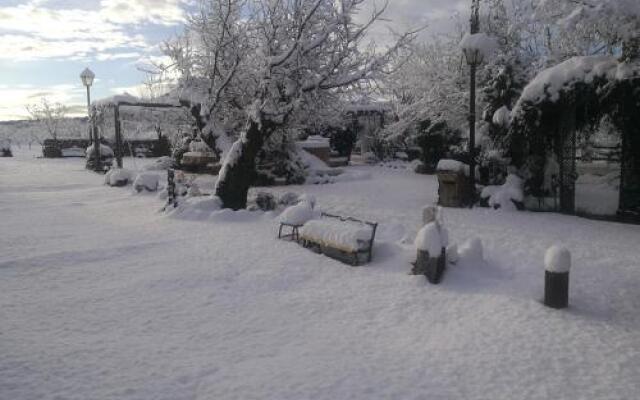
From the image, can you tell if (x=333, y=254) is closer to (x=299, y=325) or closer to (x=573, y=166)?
(x=299, y=325)

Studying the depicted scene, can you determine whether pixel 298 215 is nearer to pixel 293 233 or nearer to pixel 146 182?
pixel 293 233

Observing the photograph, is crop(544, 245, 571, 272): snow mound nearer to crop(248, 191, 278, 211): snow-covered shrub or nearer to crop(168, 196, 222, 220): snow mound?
Answer: crop(248, 191, 278, 211): snow-covered shrub

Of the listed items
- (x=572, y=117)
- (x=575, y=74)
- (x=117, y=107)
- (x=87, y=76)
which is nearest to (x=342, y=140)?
(x=117, y=107)

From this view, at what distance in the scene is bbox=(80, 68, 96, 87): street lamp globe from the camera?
2301 centimetres

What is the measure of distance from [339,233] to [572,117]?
6322 mm

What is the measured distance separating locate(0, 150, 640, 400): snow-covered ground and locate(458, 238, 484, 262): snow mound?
76 millimetres

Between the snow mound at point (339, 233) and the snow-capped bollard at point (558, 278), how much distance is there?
2555mm

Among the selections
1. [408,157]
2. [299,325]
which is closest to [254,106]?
[299,325]

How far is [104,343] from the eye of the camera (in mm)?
4469

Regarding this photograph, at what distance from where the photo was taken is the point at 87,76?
23141 mm

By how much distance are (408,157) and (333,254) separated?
2191cm

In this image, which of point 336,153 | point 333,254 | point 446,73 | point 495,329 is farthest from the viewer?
point 336,153

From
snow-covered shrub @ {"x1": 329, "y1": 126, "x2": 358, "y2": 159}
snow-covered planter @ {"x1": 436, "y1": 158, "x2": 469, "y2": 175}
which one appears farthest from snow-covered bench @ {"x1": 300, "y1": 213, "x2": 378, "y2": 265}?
snow-covered shrub @ {"x1": 329, "y1": 126, "x2": 358, "y2": 159}

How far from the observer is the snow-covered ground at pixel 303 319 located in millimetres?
3781
